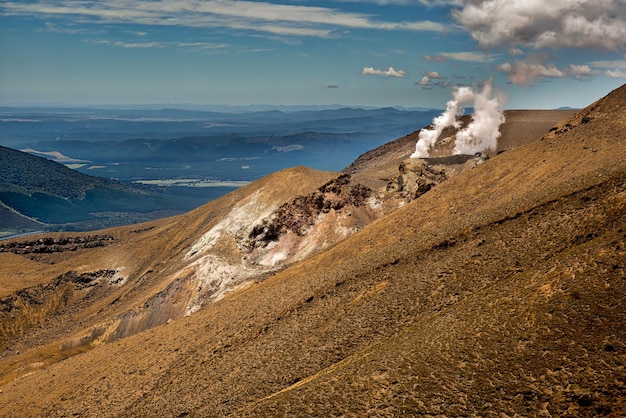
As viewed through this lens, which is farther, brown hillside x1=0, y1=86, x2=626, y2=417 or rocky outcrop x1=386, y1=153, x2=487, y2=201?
rocky outcrop x1=386, y1=153, x2=487, y2=201

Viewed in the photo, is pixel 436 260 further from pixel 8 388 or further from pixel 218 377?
pixel 8 388

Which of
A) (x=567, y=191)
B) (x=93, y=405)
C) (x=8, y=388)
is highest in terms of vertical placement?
(x=567, y=191)

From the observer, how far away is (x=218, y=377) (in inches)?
977

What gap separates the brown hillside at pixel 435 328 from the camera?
15422 millimetres

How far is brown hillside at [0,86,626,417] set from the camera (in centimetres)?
1542

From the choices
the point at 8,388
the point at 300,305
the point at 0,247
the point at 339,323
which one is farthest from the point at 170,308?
the point at 0,247

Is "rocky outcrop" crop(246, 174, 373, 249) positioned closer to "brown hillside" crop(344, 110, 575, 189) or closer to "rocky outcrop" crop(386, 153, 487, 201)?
"rocky outcrop" crop(386, 153, 487, 201)

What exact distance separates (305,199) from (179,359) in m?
32.1

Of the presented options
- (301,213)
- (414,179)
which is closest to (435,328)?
(301,213)

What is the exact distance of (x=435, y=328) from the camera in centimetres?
1952

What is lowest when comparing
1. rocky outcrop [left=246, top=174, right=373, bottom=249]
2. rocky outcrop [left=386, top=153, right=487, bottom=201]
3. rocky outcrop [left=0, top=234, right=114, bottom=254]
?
rocky outcrop [left=0, top=234, right=114, bottom=254]

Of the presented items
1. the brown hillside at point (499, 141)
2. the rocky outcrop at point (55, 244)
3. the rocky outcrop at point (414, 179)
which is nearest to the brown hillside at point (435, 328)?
the rocky outcrop at point (414, 179)

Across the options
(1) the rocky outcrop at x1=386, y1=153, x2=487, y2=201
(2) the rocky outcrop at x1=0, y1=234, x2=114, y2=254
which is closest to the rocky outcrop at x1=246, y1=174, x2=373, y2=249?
(1) the rocky outcrop at x1=386, y1=153, x2=487, y2=201

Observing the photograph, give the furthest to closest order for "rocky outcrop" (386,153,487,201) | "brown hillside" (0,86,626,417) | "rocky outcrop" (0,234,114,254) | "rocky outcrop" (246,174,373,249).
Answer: "rocky outcrop" (0,234,114,254) → "rocky outcrop" (386,153,487,201) → "rocky outcrop" (246,174,373,249) → "brown hillside" (0,86,626,417)
